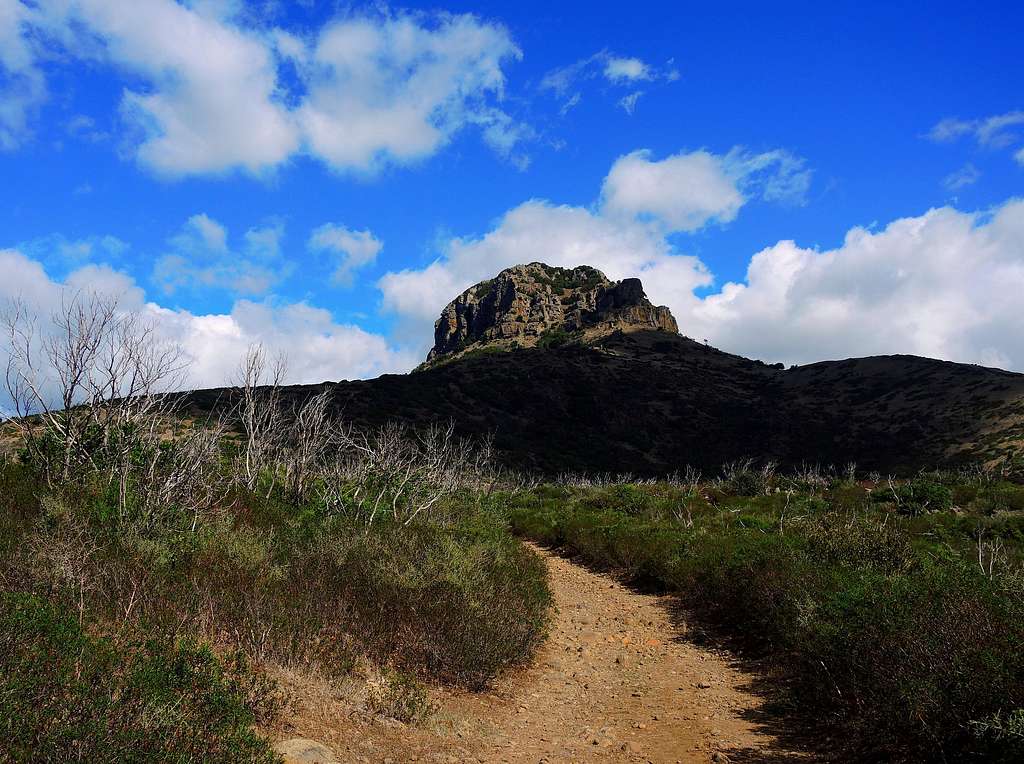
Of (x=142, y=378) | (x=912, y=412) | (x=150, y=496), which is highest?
(x=912, y=412)

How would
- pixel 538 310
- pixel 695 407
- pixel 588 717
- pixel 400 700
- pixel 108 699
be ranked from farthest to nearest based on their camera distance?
pixel 538 310, pixel 695 407, pixel 588 717, pixel 400 700, pixel 108 699

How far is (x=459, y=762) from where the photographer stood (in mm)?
4879

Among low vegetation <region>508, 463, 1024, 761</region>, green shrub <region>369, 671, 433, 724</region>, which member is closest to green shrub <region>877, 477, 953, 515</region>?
low vegetation <region>508, 463, 1024, 761</region>

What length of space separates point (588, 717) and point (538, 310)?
109875mm

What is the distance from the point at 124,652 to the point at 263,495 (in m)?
8.71

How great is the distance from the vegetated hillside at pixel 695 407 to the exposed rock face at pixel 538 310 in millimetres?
14493

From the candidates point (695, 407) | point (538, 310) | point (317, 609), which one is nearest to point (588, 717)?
point (317, 609)

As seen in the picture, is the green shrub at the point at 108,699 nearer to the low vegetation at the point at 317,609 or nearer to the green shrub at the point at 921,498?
the low vegetation at the point at 317,609

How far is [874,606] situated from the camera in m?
6.18

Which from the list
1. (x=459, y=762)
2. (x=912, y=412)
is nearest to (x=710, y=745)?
(x=459, y=762)

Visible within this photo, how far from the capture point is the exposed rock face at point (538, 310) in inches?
4210

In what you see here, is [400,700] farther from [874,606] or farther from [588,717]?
[874,606]

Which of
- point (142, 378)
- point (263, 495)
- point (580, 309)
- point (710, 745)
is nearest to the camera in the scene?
point (710, 745)

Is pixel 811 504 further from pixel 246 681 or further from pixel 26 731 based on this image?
pixel 26 731
